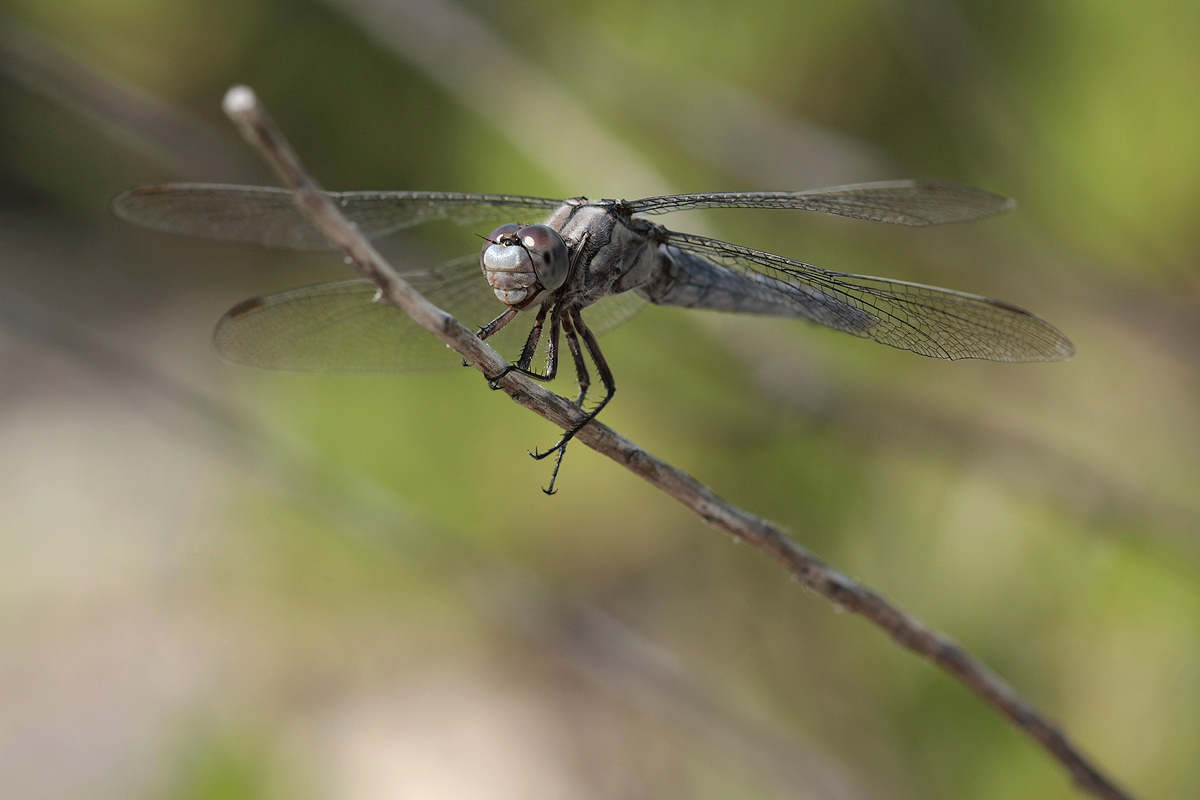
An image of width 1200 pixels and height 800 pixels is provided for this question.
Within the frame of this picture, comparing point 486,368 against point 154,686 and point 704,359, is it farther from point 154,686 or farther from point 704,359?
point 154,686

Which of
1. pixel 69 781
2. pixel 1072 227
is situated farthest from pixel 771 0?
pixel 69 781

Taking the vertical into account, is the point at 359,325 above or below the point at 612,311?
below

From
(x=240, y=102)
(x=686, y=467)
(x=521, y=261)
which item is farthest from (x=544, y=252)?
(x=686, y=467)

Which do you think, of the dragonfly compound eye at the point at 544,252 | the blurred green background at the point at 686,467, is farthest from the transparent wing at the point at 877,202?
the blurred green background at the point at 686,467

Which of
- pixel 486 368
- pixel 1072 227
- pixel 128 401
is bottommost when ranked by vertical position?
pixel 128 401

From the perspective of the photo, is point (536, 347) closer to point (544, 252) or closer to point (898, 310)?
point (544, 252)

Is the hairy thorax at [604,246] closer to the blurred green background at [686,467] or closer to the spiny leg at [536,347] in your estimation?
the spiny leg at [536,347]

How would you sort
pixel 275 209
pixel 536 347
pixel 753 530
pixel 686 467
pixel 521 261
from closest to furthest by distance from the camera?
pixel 753 530 < pixel 521 261 < pixel 536 347 < pixel 275 209 < pixel 686 467

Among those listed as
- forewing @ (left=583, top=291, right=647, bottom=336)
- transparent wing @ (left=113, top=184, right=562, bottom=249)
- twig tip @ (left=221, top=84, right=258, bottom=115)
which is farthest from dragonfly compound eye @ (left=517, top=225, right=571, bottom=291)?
twig tip @ (left=221, top=84, right=258, bottom=115)
